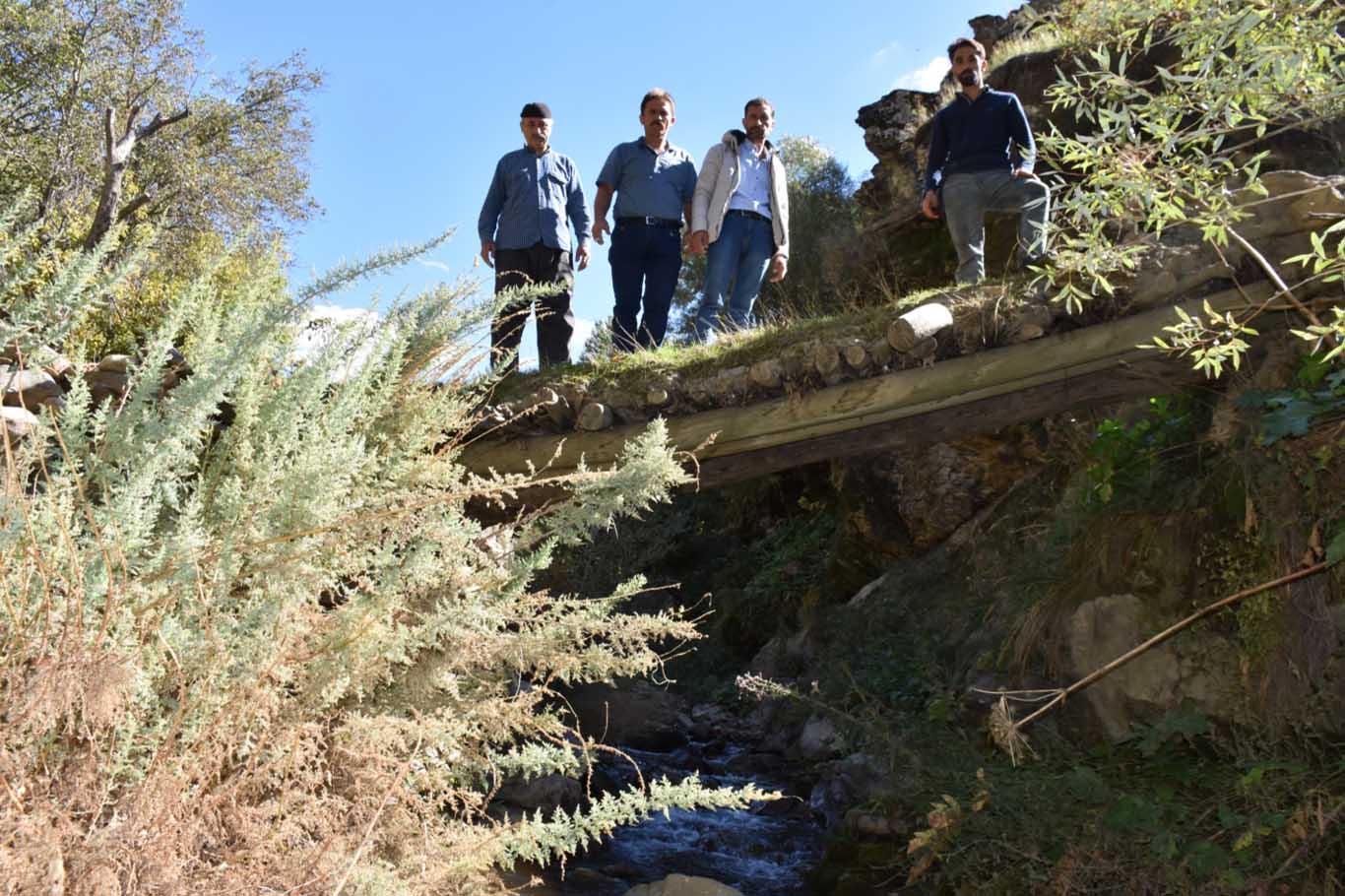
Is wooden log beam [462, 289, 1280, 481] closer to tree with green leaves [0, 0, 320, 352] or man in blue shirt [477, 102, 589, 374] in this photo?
man in blue shirt [477, 102, 589, 374]

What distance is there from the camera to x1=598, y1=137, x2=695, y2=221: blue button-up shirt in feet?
20.0

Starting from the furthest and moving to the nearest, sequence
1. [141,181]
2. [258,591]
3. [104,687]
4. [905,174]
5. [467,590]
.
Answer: [141,181]
[905,174]
[467,590]
[258,591]
[104,687]

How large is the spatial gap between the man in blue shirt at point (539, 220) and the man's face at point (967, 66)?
2468 millimetres

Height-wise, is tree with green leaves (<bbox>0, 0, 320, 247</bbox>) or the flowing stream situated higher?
tree with green leaves (<bbox>0, 0, 320, 247</bbox>)

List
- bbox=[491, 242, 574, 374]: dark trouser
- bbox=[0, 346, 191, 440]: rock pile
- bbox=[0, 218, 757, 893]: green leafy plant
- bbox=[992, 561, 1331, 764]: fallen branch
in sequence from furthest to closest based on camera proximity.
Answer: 1. bbox=[491, 242, 574, 374]: dark trouser
2. bbox=[992, 561, 1331, 764]: fallen branch
3. bbox=[0, 346, 191, 440]: rock pile
4. bbox=[0, 218, 757, 893]: green leafy plant

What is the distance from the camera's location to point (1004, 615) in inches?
248

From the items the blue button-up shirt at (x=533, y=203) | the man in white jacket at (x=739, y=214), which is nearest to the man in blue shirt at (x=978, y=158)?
the man in white jacket at (x=739, y=214)

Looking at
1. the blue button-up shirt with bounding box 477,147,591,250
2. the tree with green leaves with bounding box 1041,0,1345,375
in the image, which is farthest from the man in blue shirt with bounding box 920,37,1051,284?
the tree with green leaves with bounding box 1041,0,1345,375

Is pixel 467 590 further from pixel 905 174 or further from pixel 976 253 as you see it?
pixel 905 174

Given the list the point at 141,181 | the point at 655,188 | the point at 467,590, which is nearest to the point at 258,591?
the point at 467,590

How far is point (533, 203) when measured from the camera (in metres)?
6.04

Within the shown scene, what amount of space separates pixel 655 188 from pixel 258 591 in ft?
15.6

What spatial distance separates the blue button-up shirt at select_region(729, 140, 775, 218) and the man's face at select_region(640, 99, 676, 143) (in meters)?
0.49

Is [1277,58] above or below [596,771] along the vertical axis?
above
